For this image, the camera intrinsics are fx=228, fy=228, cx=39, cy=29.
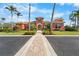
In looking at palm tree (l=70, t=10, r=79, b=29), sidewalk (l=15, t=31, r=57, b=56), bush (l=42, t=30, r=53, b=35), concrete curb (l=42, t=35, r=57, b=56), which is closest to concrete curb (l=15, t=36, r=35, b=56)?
sidewalk (l=15, t=31, r=57, b=56)

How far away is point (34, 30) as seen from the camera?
8305 millimetres

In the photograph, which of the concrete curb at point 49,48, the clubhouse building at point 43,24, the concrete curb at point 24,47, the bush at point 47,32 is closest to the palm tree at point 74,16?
the clubhouse building at point 43,24

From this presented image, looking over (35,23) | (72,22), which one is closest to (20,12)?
(35,23)

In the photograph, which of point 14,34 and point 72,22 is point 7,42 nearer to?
point 14,34

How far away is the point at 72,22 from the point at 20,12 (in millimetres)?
1933

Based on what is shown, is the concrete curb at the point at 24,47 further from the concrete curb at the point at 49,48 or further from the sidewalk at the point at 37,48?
the concrete curb at the point at 49,48

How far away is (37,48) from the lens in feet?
25.7

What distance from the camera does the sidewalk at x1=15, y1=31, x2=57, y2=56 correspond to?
7105 millimetres

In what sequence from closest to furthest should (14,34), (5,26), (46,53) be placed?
1. (46,53)
2. (5,26)
3. (14,34)

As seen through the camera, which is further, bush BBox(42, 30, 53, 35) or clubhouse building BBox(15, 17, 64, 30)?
bush BBox(42, 30, 53, 35)

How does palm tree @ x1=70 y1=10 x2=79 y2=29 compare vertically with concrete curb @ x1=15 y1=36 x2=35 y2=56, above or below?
above

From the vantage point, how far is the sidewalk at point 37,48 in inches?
280

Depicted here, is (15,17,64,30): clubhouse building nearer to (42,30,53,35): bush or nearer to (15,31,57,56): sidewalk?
(42,30,53,35): bush

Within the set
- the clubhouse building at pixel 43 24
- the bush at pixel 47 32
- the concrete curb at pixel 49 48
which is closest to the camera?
the concrete curb at pixel 49 48
